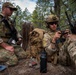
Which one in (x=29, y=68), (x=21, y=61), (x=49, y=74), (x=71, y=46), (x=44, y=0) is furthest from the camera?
(x=44, y=0)

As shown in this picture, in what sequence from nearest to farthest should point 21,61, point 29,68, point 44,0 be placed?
point 29,68
point 21,61
point 44,0

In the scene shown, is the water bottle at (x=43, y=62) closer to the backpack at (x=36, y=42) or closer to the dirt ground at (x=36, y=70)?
the dirt ground at (x=36, y=70)

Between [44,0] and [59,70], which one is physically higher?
[44,0]

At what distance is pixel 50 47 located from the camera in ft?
15.1

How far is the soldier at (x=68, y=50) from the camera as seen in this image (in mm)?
4034

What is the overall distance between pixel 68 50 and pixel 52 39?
0.64 metres

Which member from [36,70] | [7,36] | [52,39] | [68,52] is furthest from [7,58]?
[68,52]

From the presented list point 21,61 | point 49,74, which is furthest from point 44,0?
point 49,74

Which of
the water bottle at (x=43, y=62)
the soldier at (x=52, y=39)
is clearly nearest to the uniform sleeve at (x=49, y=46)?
the soldier at (x=52, y=39)

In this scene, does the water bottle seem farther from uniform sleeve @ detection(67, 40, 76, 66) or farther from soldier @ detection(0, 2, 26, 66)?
soldier @ detection(0, 2, 26, 66)

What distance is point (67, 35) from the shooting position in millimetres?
4695

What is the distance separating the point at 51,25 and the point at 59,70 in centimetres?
117

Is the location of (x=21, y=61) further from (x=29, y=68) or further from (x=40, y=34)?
(x=40, y=34)

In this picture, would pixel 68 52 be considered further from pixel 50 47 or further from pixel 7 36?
pixel 7 36
